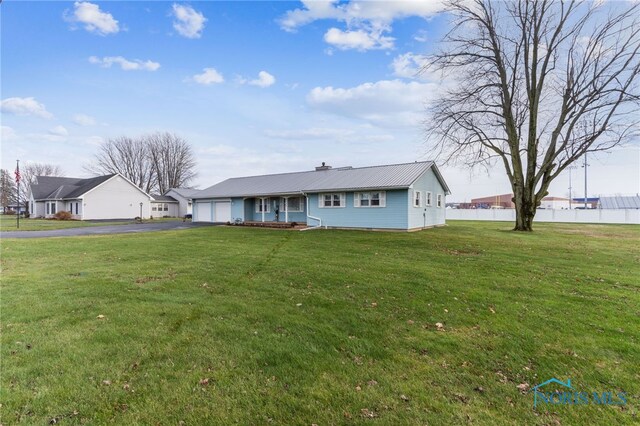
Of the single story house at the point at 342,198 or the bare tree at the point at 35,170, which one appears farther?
the bare tree at the point at 35,170

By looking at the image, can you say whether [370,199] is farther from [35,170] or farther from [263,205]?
[35,170]

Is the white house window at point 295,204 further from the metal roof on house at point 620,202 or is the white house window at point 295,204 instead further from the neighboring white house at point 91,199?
the metal roof on house at point 620,202

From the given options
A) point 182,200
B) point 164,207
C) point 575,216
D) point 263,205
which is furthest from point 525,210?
point 164,207

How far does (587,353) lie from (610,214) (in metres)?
38.8

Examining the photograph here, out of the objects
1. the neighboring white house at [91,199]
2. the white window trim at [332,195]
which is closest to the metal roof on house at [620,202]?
the white window trim at [332,195]

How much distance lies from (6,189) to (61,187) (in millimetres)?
29711

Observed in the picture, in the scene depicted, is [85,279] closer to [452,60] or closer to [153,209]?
[452,60]

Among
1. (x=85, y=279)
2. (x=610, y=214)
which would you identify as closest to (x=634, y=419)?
(x=85, y=279)

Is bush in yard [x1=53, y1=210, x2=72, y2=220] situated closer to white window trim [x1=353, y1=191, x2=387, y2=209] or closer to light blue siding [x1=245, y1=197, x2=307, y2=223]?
light blue siding [x1=245, y1=197, x2=307, y2=223]

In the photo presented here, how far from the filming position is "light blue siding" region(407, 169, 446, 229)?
65.3ft

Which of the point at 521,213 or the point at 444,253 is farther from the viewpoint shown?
the point at 521,213

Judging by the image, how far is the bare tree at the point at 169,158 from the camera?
57375mm

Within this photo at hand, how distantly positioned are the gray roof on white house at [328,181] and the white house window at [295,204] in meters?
0.96

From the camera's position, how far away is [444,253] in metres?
11.2
